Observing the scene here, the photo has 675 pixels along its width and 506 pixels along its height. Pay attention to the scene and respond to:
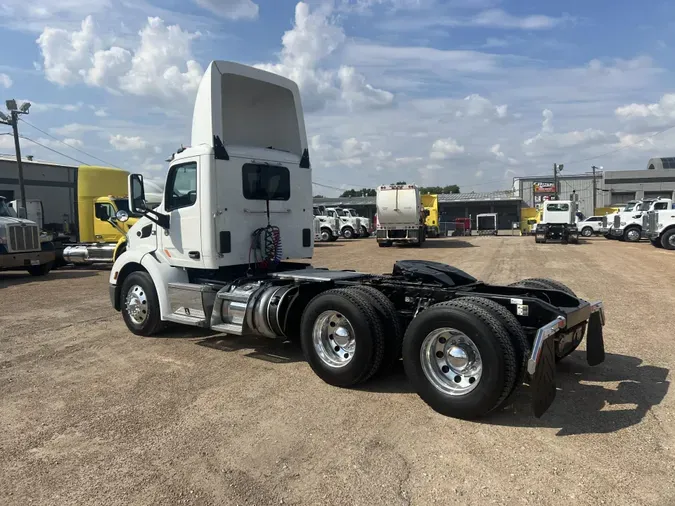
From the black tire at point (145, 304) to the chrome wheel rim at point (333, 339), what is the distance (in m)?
3.04

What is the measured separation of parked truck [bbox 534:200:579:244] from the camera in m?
30.2

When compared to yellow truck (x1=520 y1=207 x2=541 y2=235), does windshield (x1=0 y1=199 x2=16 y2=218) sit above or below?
above

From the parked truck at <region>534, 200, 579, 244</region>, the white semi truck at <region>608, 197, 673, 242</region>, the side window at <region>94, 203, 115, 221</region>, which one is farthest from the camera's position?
the parked truck at <region>534, 200, 579, 244</region>

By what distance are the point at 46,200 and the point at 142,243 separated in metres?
37.6

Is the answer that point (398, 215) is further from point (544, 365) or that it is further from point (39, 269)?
point (544, 365)

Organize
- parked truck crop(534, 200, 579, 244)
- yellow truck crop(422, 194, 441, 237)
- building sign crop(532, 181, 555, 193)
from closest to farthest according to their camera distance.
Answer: parked truck crop(534, 200, 579, 244) → yellow truck crop(422, 194, 441, 237) → building sign crop(532, 181, 555, 193)

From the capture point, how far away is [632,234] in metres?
31.2

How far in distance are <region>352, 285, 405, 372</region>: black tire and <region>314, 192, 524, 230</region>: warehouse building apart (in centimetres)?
6139

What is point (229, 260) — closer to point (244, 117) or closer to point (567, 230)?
point (244, 117)

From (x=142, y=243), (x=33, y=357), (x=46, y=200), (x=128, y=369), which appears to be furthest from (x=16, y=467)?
(x=46, y=200)

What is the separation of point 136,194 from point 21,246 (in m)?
10.4

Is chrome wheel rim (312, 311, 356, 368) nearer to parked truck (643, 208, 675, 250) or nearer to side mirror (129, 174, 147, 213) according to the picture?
side mirror (129, 174, 147, 213)

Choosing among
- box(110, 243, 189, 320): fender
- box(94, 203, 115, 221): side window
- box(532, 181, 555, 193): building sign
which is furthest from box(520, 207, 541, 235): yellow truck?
box(110, 243, 189, 320): fender

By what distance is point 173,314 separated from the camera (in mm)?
7176
